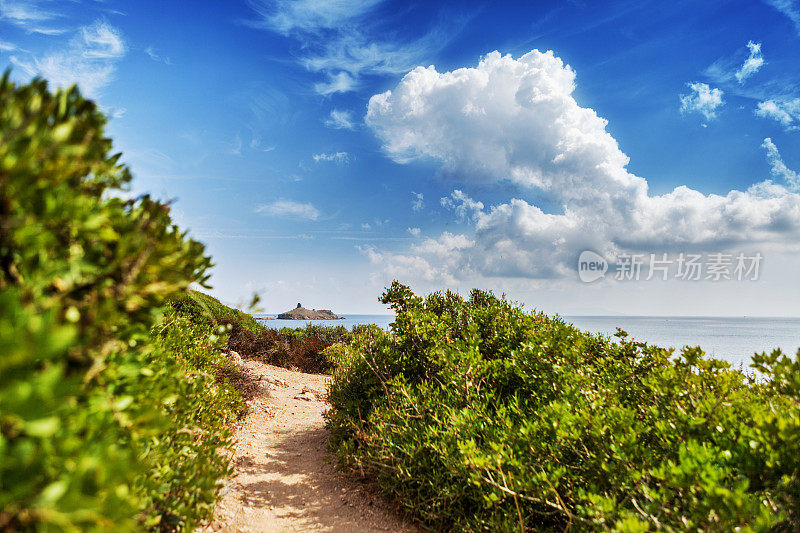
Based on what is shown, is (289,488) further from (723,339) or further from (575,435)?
(723,339)

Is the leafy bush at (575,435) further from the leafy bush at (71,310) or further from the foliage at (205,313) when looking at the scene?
the foliage at (205,313)

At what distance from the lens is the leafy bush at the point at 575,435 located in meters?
2.58

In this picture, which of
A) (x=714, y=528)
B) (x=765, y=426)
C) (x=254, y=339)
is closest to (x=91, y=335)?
(x=714, y=528)

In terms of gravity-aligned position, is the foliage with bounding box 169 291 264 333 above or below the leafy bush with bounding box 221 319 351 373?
above

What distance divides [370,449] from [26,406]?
4853mm

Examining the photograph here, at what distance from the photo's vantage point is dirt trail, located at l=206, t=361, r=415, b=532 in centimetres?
453

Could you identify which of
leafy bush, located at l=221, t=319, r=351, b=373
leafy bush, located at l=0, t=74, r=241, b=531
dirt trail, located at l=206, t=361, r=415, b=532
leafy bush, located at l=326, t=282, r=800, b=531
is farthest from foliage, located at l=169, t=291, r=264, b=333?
leafy bush, located at l=0, t=74, r=241, b=531

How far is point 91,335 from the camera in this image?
162 cm

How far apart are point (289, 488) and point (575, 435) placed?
432 cm

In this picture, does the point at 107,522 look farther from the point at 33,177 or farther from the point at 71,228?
the point at 33,177

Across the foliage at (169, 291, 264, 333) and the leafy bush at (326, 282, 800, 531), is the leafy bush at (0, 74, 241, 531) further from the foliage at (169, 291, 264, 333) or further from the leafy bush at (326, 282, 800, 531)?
the foliage at (169, 291, 264, 333)

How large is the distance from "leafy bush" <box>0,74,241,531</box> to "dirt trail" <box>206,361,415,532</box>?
2242 millimetres

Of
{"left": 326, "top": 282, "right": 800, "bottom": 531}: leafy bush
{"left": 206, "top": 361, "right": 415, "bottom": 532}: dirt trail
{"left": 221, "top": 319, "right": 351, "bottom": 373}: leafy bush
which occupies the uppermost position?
{"left": 326, "top": 282, "right": 800, "bottom": 531}: leafy bush

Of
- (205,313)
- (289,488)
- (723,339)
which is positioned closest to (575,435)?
(289,488)
